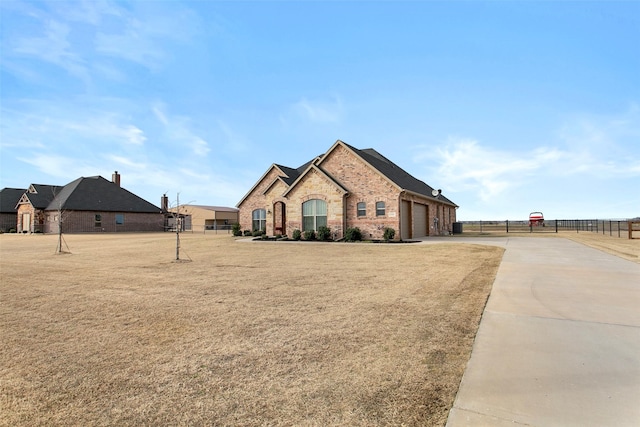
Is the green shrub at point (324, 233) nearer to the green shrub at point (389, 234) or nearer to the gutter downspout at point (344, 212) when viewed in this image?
the gutter downspout at point (344, 212)

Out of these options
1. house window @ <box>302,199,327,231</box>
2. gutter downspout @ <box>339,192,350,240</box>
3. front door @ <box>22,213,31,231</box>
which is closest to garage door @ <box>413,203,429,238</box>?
gutter downspout @ <box>339,192,350,240</box>

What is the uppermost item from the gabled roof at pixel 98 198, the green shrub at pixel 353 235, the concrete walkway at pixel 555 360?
the gabled roof at pixel 98 198

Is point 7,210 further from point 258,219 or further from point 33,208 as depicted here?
point 258,219

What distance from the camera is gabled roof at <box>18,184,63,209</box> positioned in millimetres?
42812

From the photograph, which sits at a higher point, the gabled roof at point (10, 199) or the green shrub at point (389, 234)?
the gabled roof at point (10, 199)

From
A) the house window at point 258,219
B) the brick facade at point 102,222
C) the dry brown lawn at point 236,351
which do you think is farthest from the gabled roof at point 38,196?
the dry brown lawn at point 236,351

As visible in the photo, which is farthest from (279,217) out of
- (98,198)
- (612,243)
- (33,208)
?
(33,208)

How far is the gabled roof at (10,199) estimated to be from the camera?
45.9 m

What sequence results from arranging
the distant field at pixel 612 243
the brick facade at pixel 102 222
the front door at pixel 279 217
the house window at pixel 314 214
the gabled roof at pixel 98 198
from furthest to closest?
1. the gabled roof at pixel 98 198
2. the brick facade at pixel 102 222
3. the front door at pixel 279 217
4. the house window at pixel 314 214
5. the distant field at pixel 612 243

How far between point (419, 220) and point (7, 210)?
50355 millimetres

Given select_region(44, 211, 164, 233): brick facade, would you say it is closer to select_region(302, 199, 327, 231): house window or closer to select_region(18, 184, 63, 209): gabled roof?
select_region(18, 184, 63, 209): gabled roof

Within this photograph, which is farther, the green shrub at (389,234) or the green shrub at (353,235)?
the green shrub at (353,235)

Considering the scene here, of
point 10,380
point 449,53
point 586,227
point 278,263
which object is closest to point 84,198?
point 278,263

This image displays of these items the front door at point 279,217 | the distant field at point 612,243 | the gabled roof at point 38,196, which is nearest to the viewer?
the distant field at point 612,243
